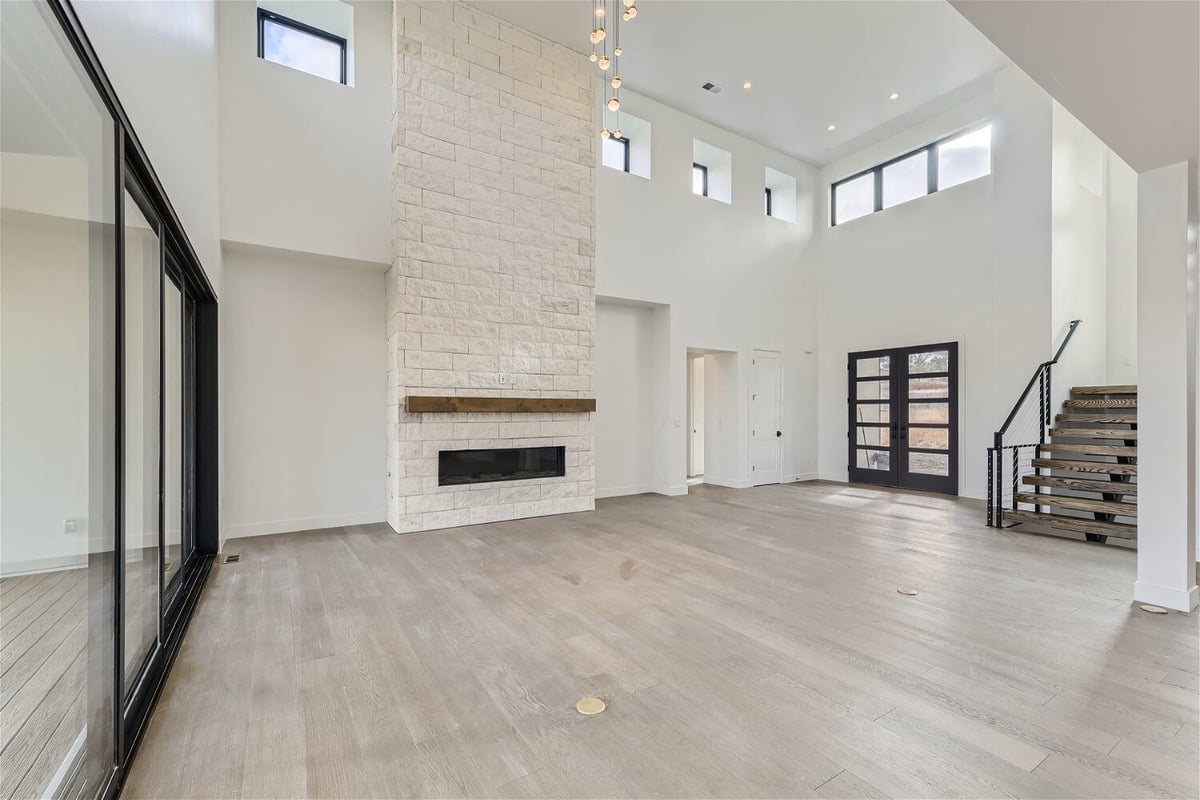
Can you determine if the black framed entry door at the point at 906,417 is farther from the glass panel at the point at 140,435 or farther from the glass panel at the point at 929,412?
the glass panel at the point at 140,435

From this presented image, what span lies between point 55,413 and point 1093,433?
8.10m

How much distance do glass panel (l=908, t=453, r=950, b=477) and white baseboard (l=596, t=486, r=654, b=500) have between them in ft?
13.6

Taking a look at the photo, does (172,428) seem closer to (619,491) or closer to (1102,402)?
(619,491)

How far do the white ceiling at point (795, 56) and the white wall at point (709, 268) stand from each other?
69cm

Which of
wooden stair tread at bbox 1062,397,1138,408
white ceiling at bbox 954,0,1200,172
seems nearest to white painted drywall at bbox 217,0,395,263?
white ceiling at bbox 954,0,1200,172

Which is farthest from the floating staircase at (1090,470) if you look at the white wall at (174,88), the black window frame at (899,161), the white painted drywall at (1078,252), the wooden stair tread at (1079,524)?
the white wall at (174,88)

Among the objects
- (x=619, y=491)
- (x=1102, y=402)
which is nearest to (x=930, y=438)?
(x=1102, y=402)

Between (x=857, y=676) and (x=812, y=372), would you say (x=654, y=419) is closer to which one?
(x=812, y=372)

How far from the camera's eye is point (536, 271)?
245 inches

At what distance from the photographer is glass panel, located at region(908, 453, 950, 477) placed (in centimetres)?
780

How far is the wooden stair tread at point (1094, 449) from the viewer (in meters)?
5.38

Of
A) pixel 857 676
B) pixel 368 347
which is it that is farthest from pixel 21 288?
pixel 368 347

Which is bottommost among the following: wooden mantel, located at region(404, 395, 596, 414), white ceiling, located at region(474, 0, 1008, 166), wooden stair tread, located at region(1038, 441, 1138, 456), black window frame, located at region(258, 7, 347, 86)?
wooden stair tread, located at region(1038, 441, 1138, 456)

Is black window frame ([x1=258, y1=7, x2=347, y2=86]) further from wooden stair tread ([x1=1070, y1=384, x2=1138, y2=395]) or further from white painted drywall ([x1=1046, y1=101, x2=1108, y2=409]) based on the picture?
wooden stair tread ([x1=1070, y1=384, x2=1138, y2=395])
